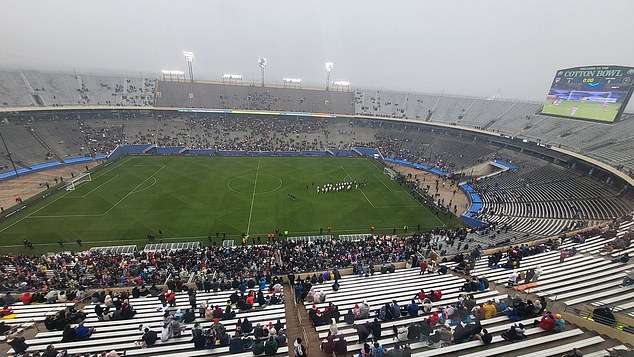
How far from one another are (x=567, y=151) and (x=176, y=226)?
55.5 metres

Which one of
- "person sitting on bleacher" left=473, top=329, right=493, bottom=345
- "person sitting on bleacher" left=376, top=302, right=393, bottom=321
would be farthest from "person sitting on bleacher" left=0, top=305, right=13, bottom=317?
"person sitting on bleacher" left=473, top=329, right=493, bottom=345

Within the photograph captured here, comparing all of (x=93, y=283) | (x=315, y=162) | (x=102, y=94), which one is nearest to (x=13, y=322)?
(x=93, y=283)

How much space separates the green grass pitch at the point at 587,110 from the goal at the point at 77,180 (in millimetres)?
83110

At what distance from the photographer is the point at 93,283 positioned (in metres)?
18.5

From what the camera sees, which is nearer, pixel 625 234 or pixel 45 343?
pixel 45 343

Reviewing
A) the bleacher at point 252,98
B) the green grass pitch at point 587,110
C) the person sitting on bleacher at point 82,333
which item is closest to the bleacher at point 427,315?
the person sitting on bleacher at point 82,333

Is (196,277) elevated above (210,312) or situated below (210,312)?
below

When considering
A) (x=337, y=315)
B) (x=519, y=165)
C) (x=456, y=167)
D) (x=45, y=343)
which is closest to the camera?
(x=45, y=343)

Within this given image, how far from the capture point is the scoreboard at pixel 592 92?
43.1m

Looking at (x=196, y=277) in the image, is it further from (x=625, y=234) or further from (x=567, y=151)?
(x=567, y=151)

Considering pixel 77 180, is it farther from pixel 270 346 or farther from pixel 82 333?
pixel 270 346

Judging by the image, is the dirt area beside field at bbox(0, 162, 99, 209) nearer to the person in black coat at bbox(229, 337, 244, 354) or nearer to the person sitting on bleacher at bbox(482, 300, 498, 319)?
the person in black coat at bbox(229, 337, 244, 354)

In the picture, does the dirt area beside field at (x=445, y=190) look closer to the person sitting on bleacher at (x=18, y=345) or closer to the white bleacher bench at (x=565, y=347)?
the white bleacher bench at (x=565, y=347)

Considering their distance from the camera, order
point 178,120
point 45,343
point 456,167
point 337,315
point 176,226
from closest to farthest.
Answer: point 45,343, point 337,315, point 176,226, point 456,167, point 178,120
